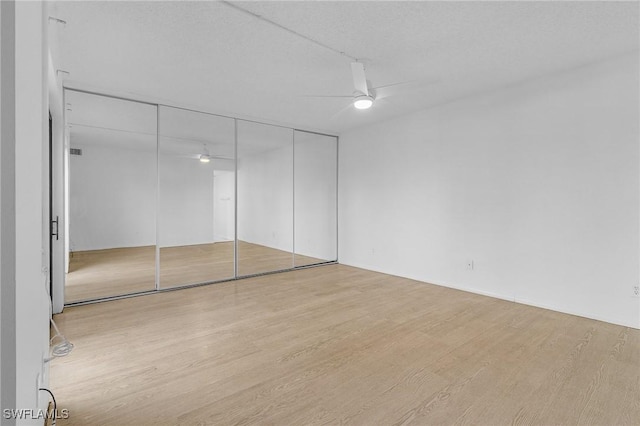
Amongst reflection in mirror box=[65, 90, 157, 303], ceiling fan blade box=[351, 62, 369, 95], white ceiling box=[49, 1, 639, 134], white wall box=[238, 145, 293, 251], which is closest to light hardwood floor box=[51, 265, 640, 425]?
reflection in mirror box=[65, 90, 157, 303]

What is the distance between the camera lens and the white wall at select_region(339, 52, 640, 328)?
3201 mm

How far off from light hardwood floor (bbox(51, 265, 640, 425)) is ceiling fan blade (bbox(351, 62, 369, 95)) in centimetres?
243

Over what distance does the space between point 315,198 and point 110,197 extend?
3.45m

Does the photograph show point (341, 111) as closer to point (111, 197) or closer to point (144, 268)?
point (111, 197)

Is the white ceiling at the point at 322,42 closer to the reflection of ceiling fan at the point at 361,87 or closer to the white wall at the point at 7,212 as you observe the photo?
the reflection of ceiling fan at the point at 361,87

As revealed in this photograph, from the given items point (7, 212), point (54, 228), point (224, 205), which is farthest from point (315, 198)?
point (7, 212)

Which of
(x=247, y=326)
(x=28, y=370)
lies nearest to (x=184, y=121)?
(x=247, y=326)

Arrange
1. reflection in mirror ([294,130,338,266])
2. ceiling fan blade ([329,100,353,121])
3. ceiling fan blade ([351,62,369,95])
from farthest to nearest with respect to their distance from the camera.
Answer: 1. reflection in mirror ([294,130,338,266])
2. ceiling fan blade ([329,100,353,121])
3. ceiling fan blade ([351,62,369,95])

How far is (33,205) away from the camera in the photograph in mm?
1243

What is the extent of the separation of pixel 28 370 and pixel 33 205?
0.63 m

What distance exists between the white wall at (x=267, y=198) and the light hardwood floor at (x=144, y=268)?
419 millimetres

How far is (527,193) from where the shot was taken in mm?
3822

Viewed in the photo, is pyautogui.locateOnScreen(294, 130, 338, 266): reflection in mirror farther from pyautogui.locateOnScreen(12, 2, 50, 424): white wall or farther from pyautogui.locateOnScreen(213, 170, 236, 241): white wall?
pyautogui.locateOnScreen(12, 2, 50, 424): white wall

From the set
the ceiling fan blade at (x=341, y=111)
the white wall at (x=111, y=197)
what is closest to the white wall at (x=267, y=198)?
the ceiling fan blade at (x=341, y=111)
